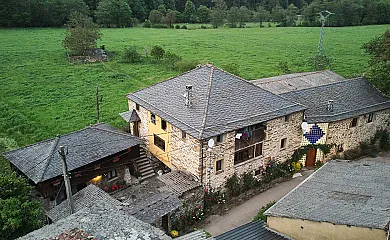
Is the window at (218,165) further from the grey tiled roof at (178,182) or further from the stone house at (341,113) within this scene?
the stone house at (341,113)

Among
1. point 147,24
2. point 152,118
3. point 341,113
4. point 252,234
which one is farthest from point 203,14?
point 252,234

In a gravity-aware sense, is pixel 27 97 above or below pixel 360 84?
below

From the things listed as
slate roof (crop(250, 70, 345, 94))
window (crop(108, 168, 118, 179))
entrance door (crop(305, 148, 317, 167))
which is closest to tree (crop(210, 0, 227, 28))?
slate roof (crop(250, 70, 345, 94))

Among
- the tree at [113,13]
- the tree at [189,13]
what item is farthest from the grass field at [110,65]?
the tree at [189,13]

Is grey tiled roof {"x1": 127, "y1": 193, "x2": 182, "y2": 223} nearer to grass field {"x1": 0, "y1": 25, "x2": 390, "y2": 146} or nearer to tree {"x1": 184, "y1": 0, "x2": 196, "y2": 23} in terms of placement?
grass field {"x1": 0, "y1": 25, "x2": 390, "y2": 146}

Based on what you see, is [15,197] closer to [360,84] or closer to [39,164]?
[39,164]

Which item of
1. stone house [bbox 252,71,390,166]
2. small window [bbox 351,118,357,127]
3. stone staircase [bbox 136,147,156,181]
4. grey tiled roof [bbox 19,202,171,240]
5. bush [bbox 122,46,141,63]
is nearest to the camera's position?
grey tiled roof [bbox 19,202,171,240]

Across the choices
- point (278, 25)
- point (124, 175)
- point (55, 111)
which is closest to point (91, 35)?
point (55, 111)
